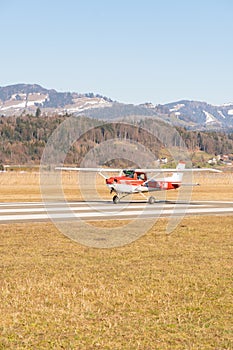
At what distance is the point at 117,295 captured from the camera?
1118cm

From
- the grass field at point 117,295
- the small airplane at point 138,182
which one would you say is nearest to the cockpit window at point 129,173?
the small airplane at point 138,182

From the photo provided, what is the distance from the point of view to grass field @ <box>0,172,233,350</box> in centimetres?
846

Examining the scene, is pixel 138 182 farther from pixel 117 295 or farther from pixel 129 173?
pixel 117 295

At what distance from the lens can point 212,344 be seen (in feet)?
26.9

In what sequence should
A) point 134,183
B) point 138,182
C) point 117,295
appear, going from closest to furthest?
1. point 117,295
2. point 134,183
3. point 138,182

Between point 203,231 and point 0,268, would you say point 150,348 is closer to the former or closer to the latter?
point 0,268

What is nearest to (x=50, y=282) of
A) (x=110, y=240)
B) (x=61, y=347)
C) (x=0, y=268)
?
(x=0, y=268)

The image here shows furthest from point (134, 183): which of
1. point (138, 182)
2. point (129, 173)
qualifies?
point (129, 173)

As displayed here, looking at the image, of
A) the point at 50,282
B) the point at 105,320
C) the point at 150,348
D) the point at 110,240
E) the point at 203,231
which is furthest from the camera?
the point at 203,231

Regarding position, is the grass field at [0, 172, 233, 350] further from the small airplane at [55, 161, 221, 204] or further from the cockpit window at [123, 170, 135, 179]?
the cockpit window at [123, 170, 135, 179]

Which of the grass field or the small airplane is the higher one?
the small airplane

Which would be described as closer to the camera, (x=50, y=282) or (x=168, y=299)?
(x=168, y=299)

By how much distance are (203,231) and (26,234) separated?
749 cm

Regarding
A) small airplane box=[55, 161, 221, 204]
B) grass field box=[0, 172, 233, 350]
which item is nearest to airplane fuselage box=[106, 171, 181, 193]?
small airplane box=[55, 161, 221, 204]
